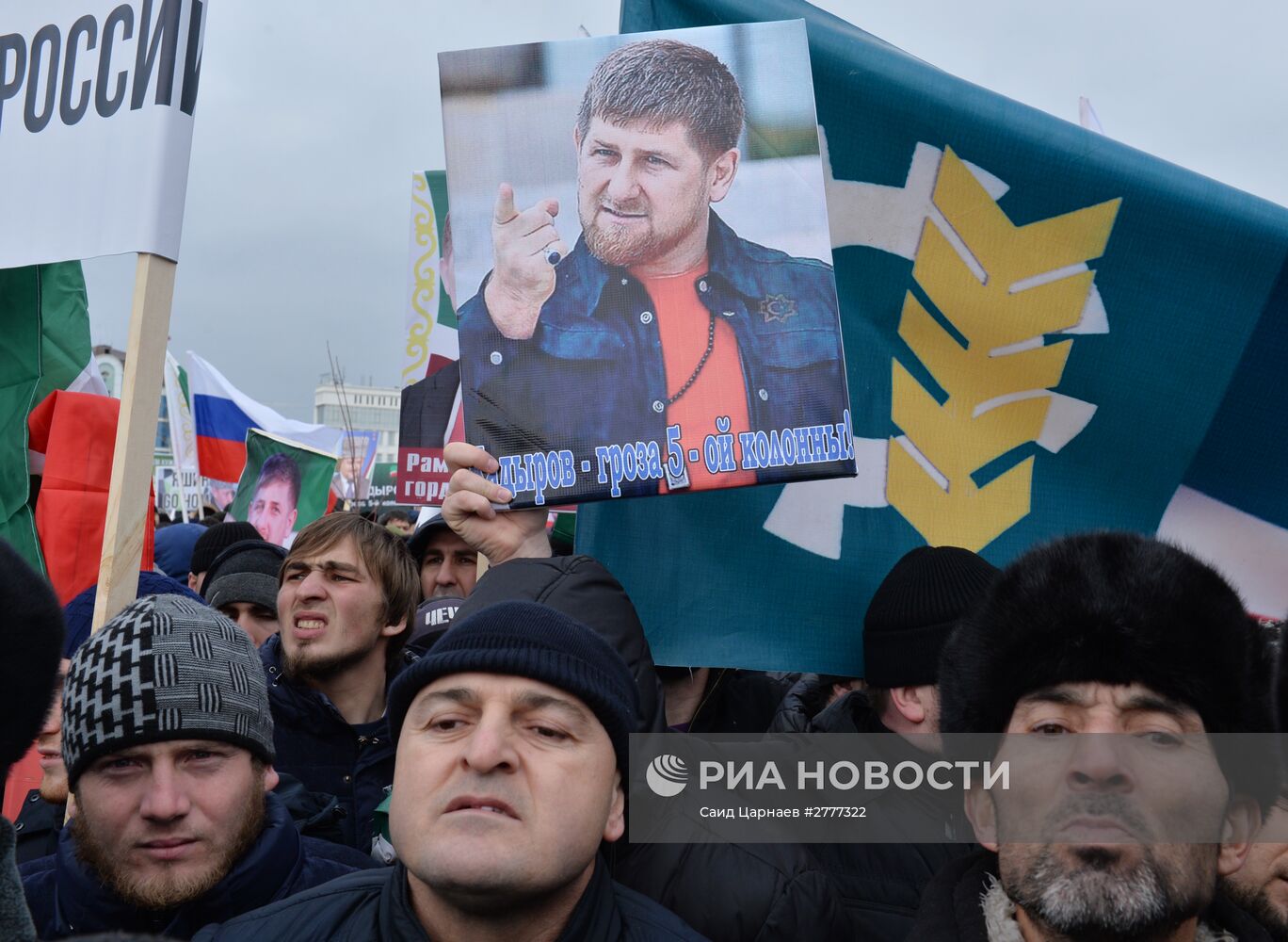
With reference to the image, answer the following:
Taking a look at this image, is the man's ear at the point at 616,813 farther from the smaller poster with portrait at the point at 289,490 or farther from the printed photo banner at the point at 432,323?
the smaller poster with portrait at the point at 289,490

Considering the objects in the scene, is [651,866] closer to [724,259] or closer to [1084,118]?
[724,259]

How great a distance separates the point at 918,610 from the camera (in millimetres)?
2859

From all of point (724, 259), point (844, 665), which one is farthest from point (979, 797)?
point (724, 259)

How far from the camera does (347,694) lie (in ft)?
11.8

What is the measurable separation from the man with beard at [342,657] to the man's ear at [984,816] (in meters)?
1.71

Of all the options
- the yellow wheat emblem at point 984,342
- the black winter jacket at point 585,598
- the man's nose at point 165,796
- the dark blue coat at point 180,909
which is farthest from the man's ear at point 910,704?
the man's nose at point 165,796

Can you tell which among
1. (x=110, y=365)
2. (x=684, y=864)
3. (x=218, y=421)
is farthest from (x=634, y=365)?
(x=110, y=365)

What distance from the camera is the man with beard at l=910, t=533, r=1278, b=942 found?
1.81 m

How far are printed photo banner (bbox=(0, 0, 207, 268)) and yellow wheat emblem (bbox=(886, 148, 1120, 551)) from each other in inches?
77.3

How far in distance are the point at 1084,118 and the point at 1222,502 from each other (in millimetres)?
1724

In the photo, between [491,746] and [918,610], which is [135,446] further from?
[918,610]

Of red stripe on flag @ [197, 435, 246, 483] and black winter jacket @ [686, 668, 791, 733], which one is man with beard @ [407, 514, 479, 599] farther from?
red stripe on flag @ [197, 435, 246, 483]

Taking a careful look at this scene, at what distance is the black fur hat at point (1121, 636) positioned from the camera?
1.97 meters

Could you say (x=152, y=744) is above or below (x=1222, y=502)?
below
